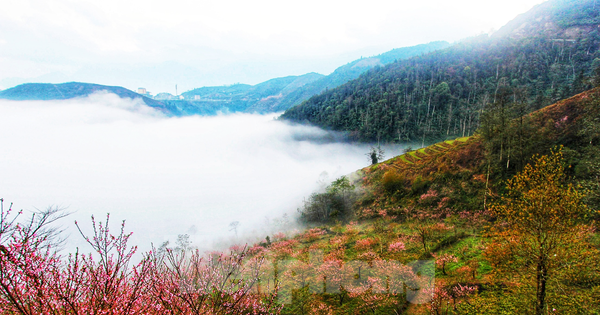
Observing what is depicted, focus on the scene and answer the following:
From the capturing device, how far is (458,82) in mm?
150250

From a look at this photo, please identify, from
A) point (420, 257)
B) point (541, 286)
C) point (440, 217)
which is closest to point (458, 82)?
point (440, 217)

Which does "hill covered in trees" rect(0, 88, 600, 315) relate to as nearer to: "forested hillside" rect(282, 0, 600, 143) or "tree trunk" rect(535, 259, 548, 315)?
"tree trunk" rect(535, 259, 548, 315)

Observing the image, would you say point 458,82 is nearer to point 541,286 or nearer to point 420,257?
point 420,257

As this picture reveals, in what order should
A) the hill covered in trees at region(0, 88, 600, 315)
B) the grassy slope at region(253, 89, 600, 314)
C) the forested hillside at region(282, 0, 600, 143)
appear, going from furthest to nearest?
the forested hillside at region(282, 0, 600, 143), the grassy slope at region(253, 89, 600, 314), the hill covered in trees at region(0, 88, 600, 315)

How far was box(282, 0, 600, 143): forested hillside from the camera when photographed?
12431 centimetres

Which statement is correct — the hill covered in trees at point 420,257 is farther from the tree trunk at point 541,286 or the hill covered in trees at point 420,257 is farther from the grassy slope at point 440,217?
the grassy slope at point 440,217

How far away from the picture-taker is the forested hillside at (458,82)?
124 m

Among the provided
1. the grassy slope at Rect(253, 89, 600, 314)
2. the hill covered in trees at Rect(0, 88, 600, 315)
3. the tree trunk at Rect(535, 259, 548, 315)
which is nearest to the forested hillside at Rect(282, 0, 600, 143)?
the grassy slope at Rect(253, 89, 600, 314)

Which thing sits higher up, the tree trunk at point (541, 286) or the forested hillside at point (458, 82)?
the forested hillside at point (458, 82)

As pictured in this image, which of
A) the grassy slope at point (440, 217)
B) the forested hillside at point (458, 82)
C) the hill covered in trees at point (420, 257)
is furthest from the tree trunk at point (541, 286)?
the forested hillside at point (458, 82)

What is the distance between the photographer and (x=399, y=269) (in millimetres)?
19609

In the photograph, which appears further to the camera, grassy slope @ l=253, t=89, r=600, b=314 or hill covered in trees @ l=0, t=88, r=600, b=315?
grassy slope @ l=253, t=89, r=600, b=314

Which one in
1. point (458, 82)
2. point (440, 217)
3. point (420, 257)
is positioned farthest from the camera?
point (458, 82)

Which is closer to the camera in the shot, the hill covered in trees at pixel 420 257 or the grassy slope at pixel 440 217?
the hill covered in trees at pixel 420 257
